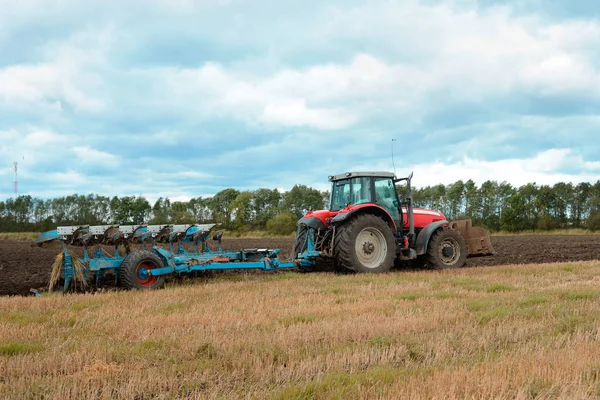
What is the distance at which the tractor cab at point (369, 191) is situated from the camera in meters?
11.5

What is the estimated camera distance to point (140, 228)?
32.7ft

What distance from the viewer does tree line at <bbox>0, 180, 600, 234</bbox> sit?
4765 cm

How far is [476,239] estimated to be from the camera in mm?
12867

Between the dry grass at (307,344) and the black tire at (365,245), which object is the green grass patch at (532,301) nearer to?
the dry grass at (307,344)

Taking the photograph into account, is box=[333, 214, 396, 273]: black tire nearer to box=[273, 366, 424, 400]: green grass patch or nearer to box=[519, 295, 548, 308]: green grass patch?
box=[519, 295, 548, 308]: green grass patch

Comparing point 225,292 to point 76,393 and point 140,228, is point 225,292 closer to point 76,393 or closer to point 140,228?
point 140,228

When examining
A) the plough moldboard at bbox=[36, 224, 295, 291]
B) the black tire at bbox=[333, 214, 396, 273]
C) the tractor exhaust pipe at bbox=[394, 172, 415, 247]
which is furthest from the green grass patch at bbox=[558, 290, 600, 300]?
the plough moldboard at bbox=[36, 224, 295, 291]

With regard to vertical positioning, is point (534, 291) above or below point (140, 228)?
below

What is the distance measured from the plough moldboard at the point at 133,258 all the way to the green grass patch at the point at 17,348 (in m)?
4.26

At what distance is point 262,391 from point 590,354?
267 cm

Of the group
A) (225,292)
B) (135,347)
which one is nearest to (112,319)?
(135,347)

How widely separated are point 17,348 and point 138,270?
461 centimetres

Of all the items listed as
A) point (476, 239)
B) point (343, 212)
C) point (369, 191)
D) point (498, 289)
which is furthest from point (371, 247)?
point (498, 289)

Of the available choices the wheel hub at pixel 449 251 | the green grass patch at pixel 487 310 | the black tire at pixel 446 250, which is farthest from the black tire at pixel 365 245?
the green grass patch at pixel 487 310
